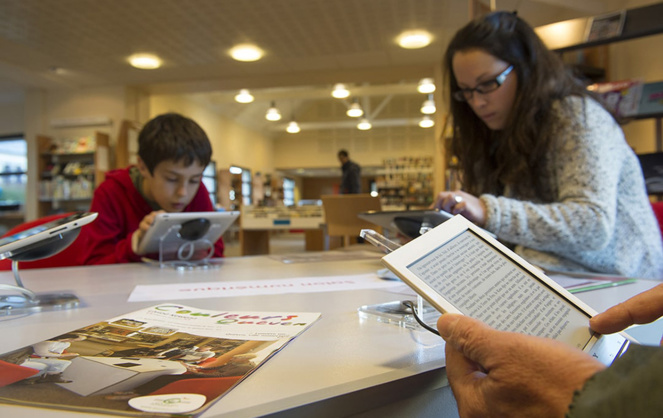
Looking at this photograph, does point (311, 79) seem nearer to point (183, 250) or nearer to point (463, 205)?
point (183, 250)

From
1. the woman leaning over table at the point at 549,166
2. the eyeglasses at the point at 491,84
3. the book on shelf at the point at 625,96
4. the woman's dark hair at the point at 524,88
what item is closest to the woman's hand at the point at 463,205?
the woman leaning over table at the point at 549,166

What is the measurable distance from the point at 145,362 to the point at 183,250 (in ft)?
3.41

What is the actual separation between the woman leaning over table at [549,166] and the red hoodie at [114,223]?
1.04m

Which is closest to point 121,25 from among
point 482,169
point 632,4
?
point 482,169

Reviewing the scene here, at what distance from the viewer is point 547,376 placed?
0.96ft

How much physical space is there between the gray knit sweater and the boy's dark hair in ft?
3.13

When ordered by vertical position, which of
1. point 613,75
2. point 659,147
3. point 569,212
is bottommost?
point 569,212

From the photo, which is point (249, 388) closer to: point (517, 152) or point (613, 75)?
point (517, 152)

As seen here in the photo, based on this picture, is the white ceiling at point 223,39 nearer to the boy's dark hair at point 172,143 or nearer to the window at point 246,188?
the boy's dark hair at point 172,143

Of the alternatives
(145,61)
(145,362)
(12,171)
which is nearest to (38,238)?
(145,362)

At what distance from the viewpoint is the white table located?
331mm

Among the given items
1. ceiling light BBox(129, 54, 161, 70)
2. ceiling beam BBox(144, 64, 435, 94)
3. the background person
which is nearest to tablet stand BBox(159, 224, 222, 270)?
ceiling light BBox(129, 54, 161, 70)

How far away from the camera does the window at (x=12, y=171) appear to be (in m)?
8.02

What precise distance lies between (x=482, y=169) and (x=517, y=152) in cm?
27
